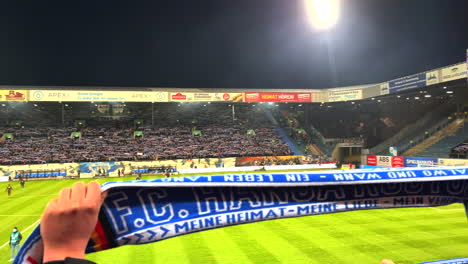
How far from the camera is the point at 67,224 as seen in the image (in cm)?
169

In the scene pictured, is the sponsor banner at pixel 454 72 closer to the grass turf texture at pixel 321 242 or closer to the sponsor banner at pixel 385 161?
the sponsor banner at pixel 385 161

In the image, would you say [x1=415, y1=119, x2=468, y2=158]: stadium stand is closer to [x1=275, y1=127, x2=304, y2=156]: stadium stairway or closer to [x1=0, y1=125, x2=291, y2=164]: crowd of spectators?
[x1=275, y1=127, x2=304, y2=156]: stadium stairway

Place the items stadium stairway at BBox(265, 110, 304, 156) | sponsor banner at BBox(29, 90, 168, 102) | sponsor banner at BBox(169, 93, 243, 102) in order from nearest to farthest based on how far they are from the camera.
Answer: sponsor banner at BBox(29, 90, 168, 102), sponsor banner at BBox(169, 93, 243, 102), stadium stairway at BBox(265, 110, 304, 156)

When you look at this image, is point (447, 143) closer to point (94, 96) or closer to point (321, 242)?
point (321, 242)

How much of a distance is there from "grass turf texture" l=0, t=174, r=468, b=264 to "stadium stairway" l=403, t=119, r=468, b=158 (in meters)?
33.0

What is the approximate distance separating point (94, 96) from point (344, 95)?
2109 inches

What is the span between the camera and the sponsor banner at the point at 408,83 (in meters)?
46.5

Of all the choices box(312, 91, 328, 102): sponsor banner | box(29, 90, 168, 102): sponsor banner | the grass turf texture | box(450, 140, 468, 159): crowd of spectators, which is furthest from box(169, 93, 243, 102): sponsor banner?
the grass turf texture

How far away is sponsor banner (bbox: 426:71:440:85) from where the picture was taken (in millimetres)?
43781

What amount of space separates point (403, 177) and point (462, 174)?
70 centimetres

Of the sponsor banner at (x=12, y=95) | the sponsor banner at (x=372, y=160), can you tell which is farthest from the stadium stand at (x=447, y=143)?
the sponsor banner at (x=12, y=95)

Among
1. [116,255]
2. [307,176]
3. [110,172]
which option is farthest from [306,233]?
[110,172]

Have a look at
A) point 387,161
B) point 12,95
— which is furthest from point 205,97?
point 387,161

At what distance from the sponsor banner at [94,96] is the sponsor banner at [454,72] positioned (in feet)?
164
